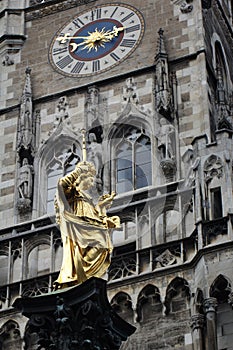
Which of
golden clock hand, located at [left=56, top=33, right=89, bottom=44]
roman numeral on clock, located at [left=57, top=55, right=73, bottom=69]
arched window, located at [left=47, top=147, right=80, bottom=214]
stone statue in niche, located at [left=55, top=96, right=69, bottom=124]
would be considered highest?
golden clock hand, located at [left=56, top=33, right=89, bottom=44]

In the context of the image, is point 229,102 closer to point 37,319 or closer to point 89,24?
point 89,24

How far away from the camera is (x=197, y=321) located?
18.5 metres

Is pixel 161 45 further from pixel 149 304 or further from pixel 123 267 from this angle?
pixel 149 304

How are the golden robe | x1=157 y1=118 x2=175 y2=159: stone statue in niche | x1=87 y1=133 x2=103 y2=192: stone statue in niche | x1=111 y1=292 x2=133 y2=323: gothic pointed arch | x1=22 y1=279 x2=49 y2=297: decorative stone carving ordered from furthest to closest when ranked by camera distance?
x1=87 y1=133 x2=103 y2=192: stone statue in niche < x1=157 y1=118 x2=175 y2=159: stone statue in niche < x1=22 y1=279 x2=49 y2=297: decorative stone carving < x1=111 y1=292 x2=133 y2=323: gothic pointed arch < the golden robe

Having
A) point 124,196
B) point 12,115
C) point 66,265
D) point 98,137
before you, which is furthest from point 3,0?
point 66,265

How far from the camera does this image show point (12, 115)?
2470 cm

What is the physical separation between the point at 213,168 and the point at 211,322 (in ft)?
9.97

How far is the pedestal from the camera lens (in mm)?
14477

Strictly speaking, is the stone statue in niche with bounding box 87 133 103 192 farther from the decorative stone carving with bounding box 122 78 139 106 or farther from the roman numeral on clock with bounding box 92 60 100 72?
the roman numeral on clock with bounding box 92 60 100 72

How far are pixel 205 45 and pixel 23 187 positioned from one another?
4582 millimetres

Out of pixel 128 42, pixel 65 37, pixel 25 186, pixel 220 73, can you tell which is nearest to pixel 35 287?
pixel 25 186

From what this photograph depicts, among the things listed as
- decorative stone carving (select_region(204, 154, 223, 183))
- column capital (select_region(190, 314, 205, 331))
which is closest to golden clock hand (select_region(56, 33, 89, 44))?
decorative stone carving (select_region(204, 154, 223, 183))

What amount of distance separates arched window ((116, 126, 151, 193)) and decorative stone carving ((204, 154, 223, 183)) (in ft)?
7.89

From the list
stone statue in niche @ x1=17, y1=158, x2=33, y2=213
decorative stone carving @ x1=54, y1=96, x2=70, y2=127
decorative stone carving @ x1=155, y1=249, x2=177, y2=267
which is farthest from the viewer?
decorative stone carving @ x1=54, y1=96, x2=70, y2=127
